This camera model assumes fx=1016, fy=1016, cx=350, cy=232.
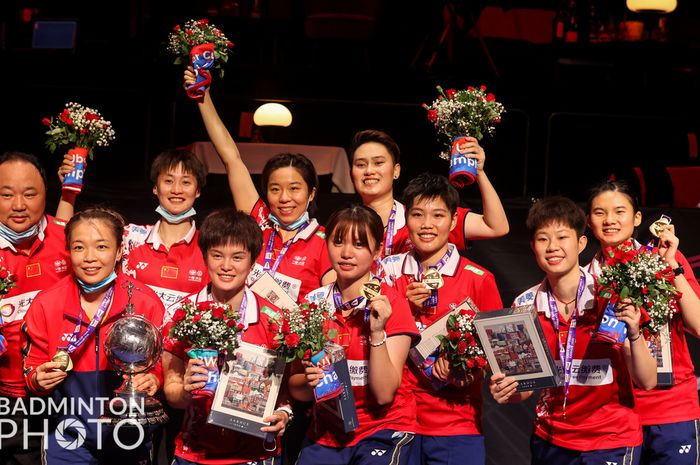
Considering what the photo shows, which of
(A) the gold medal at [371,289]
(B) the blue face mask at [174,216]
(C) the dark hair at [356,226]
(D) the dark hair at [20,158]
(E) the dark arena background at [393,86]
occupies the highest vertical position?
(E) the dark arena background at [393,86]

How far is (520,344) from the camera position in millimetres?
4746

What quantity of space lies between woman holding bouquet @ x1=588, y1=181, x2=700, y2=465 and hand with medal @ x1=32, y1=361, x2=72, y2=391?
8.88ft

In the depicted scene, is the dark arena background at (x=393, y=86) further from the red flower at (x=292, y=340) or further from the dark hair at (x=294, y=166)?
the red flower at (x=292, y=340)

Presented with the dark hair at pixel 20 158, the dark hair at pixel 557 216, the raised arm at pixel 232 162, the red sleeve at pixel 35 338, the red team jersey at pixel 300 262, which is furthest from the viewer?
the raised arm at pixel 232 162

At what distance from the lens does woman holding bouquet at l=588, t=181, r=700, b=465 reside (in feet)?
17.3

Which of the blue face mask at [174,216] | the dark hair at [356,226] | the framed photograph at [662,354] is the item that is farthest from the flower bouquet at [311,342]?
the framed photograph at [662,354]

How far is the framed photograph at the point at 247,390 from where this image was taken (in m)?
4.52

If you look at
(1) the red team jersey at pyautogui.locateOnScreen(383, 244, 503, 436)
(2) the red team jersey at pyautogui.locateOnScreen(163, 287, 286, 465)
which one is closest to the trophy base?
(2) the red team jersey at pyautogui.locateOnScreen(163, 287, 286, 465)

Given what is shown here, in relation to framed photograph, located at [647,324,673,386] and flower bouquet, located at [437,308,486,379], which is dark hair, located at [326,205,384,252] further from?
framed photograph, located at [647,324,673,386]

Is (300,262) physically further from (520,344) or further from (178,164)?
(520,344)

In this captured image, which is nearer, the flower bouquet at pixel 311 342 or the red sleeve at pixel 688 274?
the flower bouquet at pixel 311 342

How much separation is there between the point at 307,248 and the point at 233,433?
129cm

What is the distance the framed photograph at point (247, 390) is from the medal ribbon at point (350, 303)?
388 millimetres

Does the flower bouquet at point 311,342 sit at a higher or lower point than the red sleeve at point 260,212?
lower
